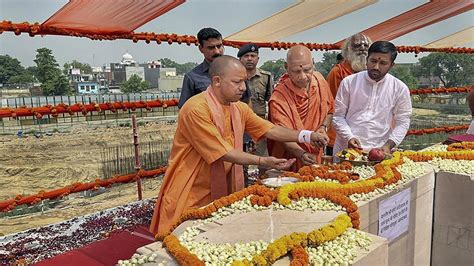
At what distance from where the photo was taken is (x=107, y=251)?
314 centimetres

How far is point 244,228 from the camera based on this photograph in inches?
66.6

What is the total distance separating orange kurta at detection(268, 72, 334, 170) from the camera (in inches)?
123

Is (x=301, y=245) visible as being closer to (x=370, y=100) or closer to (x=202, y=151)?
(x=202, y=151)

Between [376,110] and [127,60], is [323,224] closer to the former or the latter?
[376,110]

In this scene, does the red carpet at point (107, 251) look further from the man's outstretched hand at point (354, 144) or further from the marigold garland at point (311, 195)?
the man's outstretched hand at point (354, 144)

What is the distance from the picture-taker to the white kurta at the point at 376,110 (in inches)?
120

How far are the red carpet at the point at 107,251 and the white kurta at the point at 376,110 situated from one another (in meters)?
1.96

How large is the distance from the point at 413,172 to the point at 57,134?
1441 inches

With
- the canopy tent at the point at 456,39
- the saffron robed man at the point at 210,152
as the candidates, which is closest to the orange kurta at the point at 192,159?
the saffron robed man at the point at 210,152

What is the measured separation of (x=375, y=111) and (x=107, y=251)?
2450 mm

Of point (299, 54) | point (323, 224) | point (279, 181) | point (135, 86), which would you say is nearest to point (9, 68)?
point (135, 86)

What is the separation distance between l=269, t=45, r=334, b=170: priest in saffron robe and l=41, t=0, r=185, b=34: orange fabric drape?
1.74 metres

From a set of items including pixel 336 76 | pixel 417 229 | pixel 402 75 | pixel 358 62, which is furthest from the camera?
pixel 402 75

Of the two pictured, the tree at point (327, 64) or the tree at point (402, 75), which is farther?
the tree at point (402, 75)
